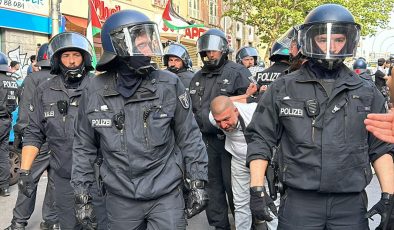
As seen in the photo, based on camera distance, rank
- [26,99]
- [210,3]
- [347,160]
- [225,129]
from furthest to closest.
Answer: [210,3] → [26,99] → [225,129] → [347,160]

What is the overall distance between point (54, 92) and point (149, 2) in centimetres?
2085

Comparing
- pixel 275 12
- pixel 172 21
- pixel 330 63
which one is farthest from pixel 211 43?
pixel 275 12

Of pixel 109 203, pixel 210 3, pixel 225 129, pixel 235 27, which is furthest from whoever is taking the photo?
pixel 235 27

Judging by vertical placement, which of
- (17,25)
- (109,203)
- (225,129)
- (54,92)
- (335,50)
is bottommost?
(109,203)

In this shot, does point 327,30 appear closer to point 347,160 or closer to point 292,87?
point 292,87

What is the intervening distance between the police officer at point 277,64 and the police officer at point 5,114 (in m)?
3.32

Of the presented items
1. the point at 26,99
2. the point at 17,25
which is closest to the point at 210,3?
the point at 17,25

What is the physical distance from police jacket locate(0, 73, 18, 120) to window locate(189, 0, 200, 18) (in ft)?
79.6

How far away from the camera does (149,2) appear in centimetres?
2442

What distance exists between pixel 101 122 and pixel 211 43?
110 inches

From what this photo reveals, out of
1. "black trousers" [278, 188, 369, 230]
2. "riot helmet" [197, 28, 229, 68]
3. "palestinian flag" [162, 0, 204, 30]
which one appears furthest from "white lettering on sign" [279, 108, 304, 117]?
"palestinian flag" [162, 0, 204, 30]

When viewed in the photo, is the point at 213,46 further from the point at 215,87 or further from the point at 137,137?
the point at 137,137

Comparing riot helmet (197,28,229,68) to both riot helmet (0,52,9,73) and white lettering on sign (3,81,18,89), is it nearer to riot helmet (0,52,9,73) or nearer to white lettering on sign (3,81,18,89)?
white lettering on sign (3,81,18,89)

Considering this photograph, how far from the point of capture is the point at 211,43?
5680 millimetres
